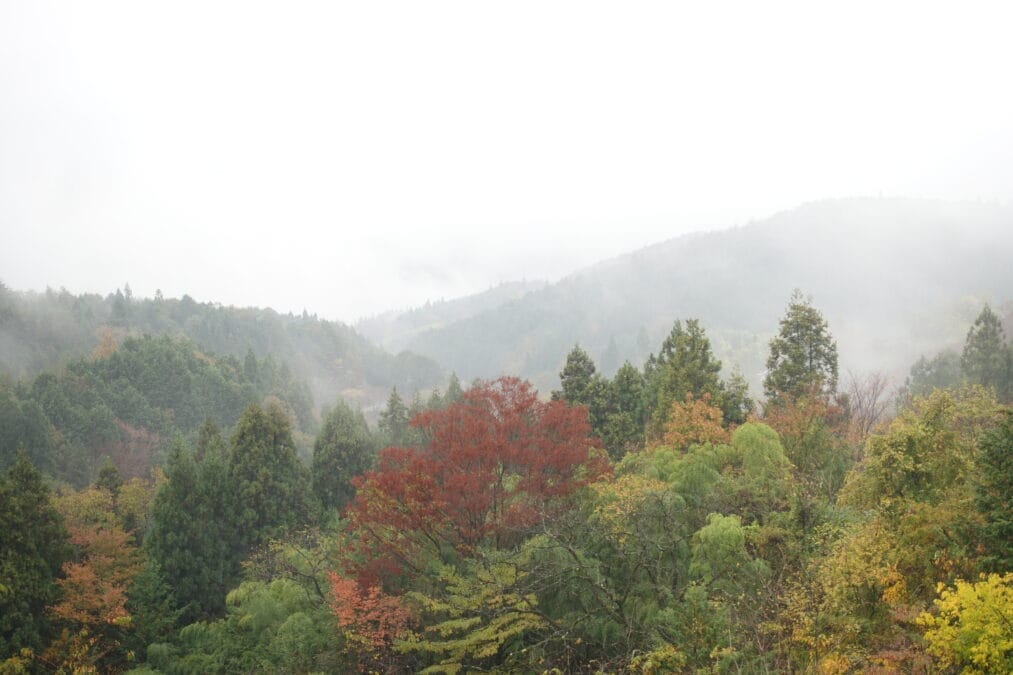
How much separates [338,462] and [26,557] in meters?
20.5

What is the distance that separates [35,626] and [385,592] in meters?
13.3

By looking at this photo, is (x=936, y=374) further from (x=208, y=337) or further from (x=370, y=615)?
(x=208, y=337)

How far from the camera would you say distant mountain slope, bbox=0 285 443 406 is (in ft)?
353

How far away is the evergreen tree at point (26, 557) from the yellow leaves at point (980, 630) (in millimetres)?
24952

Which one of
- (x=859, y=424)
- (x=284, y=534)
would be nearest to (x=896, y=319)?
(x=859, y=424)

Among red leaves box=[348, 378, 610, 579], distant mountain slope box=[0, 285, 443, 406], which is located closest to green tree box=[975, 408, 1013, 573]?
red leaves box=[348, 378, 610, 579]

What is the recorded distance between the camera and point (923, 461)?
1052 cm

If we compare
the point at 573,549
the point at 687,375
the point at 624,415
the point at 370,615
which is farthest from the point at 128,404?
the point at 573,549

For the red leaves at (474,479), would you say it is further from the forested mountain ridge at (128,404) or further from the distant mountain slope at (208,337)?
the distant mountain slope at (208,337)

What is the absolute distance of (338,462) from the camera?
1592 inches

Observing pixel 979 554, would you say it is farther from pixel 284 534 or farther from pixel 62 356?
pixel 62 356

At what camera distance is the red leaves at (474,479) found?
15711 millimetres

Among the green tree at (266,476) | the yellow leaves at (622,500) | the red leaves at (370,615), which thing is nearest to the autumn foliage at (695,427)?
the yellow leaves at (622,500)

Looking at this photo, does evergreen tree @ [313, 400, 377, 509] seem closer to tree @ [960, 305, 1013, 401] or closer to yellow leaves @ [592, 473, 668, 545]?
yellow leaves @ [592, 473, 668, 545]
